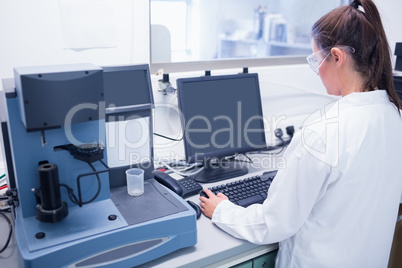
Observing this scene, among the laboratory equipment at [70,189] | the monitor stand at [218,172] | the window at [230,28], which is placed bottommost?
the monitor stand at [218,172]

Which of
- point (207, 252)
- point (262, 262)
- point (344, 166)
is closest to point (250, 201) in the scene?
point (262, 262)

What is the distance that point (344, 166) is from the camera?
3.05ft

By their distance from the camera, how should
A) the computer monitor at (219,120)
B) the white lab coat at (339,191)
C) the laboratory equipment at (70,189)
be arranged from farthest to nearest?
the computer monitor at (219,120), the white lab coat at (339,191), the laboratory equipment at (70,189)

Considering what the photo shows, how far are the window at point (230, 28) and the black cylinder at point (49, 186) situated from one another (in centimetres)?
93

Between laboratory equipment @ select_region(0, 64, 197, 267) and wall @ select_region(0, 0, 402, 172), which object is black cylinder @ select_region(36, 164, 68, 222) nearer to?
laboratory equipment @ select_region(0, 64, 197, 267)

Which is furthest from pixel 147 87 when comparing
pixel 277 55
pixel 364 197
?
pixel 277 55

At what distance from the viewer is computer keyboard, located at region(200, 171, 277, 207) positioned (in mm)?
1284

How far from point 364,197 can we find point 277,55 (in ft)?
4.55

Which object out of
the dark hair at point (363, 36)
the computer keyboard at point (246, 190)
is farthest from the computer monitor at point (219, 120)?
the dark hair at point (363, 36)

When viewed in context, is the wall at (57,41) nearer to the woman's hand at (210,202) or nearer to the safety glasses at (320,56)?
the woman's hand at (210,202)

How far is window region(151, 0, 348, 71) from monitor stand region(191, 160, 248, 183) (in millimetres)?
573

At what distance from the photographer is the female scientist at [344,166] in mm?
936

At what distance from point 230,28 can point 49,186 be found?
252 centimetres

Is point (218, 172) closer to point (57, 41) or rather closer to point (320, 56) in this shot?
point (320, 56)
